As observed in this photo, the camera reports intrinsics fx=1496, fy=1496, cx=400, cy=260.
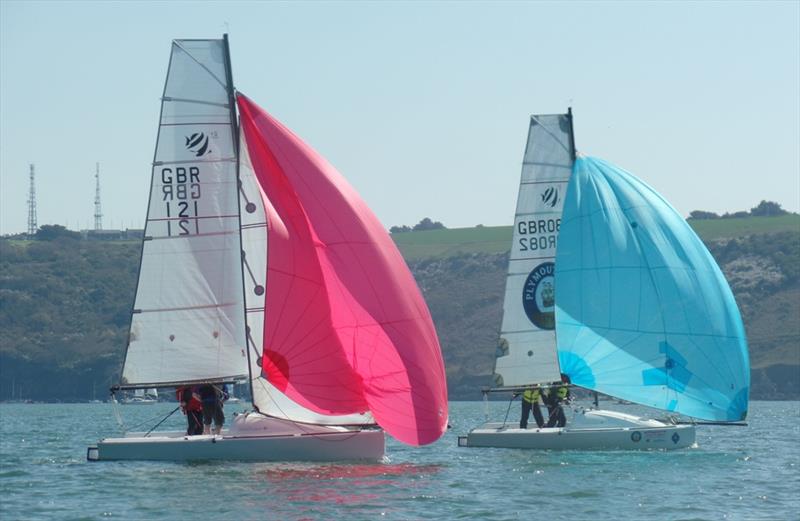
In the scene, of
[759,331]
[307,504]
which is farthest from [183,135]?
[759,331]

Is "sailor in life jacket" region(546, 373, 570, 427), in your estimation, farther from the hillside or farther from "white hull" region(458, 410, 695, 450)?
the hillside

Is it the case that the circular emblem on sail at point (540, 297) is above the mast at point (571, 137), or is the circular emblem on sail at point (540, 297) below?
below

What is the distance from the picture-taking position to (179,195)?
29594 mm

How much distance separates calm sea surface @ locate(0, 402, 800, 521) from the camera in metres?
22.8

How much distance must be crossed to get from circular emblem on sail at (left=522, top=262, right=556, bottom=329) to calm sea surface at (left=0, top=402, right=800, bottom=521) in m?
3.25

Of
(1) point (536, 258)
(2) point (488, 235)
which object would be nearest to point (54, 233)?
(2) point (488, 235)

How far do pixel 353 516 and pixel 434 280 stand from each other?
10669 centimetres

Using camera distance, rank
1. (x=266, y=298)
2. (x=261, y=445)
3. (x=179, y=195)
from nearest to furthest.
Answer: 1. (x=261, y=445)
2. (x=266, y=298)
3. (x=179, y=195)

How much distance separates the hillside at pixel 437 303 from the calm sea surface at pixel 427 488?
7294 cm

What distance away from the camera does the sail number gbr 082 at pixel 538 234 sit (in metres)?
34.9

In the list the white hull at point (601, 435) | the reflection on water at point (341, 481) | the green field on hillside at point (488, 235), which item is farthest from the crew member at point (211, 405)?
the green field on hillside at point (488, 235)

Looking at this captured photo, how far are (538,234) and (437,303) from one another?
87.4 meters

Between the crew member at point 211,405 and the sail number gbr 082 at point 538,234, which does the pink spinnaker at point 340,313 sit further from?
the sail number gbr 082 at point 538,234

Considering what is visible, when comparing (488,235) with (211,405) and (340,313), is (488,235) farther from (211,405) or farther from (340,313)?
(340,313)
